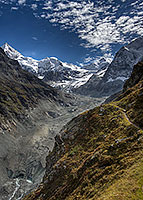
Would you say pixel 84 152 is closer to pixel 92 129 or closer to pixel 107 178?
pixel 92 129

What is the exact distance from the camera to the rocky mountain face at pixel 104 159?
15663 mm

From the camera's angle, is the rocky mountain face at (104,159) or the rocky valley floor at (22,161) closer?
the rocky mountain face at (104,159)

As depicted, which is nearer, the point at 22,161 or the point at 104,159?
the point at 104,159

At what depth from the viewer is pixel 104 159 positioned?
21.3 metres

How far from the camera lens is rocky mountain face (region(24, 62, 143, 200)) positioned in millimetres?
15663

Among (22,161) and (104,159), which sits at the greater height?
(22,161)

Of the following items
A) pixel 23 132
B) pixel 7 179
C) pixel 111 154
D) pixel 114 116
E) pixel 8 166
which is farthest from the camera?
pixel 23 132

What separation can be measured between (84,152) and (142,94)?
53.7 ft

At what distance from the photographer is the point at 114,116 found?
32062mm

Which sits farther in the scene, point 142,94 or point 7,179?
point 7,179

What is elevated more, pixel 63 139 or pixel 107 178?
pixel 63 139

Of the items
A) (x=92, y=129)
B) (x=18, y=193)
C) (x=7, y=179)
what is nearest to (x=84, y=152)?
(x=92, y=129)

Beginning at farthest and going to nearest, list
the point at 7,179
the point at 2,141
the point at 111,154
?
1. the point at 2,141
2. the point at 7,179
3. the point at 111,154

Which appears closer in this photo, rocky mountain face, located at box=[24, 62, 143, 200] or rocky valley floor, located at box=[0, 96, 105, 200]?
rocky mountain face, located at box=[24, 62, 143, 200]
